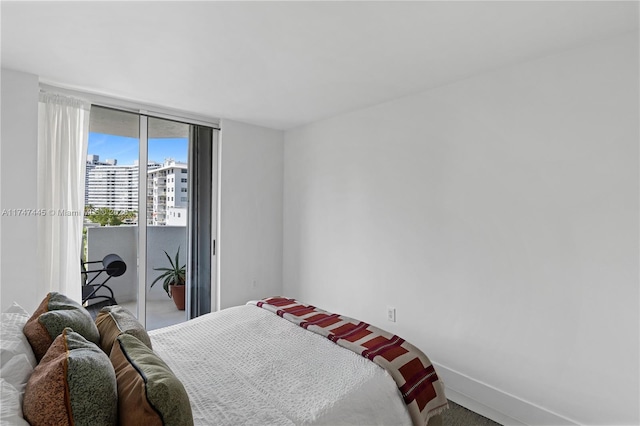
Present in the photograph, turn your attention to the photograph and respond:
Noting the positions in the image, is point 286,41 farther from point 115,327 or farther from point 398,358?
point 398,358

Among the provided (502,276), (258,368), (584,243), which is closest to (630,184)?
(584,243)

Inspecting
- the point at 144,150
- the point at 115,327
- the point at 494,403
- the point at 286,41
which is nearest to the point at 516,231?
the point at 494,403

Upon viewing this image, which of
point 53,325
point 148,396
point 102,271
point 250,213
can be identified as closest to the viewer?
point 148,396

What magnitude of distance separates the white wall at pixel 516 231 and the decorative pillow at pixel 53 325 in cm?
249

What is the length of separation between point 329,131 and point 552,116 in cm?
224

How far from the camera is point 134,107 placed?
330 cm

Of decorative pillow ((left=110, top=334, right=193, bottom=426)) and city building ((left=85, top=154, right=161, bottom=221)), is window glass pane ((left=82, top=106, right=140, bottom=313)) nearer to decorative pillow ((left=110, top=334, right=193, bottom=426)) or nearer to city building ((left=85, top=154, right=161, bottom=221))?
city building ((left=85, top=154, right=161, bottom=221))

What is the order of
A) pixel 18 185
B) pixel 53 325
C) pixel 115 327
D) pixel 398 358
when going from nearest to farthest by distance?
pixel 53 325 < pixel 115 327 < pixel 398 358 < pixel 18 185

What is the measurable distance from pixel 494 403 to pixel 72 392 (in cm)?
271

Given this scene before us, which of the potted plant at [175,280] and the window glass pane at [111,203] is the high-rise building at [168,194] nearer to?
the window glass pane at [111,203]

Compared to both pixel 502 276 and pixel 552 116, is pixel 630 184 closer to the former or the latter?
pixel 552 116

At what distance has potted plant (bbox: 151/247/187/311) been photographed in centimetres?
363

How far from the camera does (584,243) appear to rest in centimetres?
210

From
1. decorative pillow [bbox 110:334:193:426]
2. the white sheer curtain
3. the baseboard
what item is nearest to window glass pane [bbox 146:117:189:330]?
the white sheer curtain
